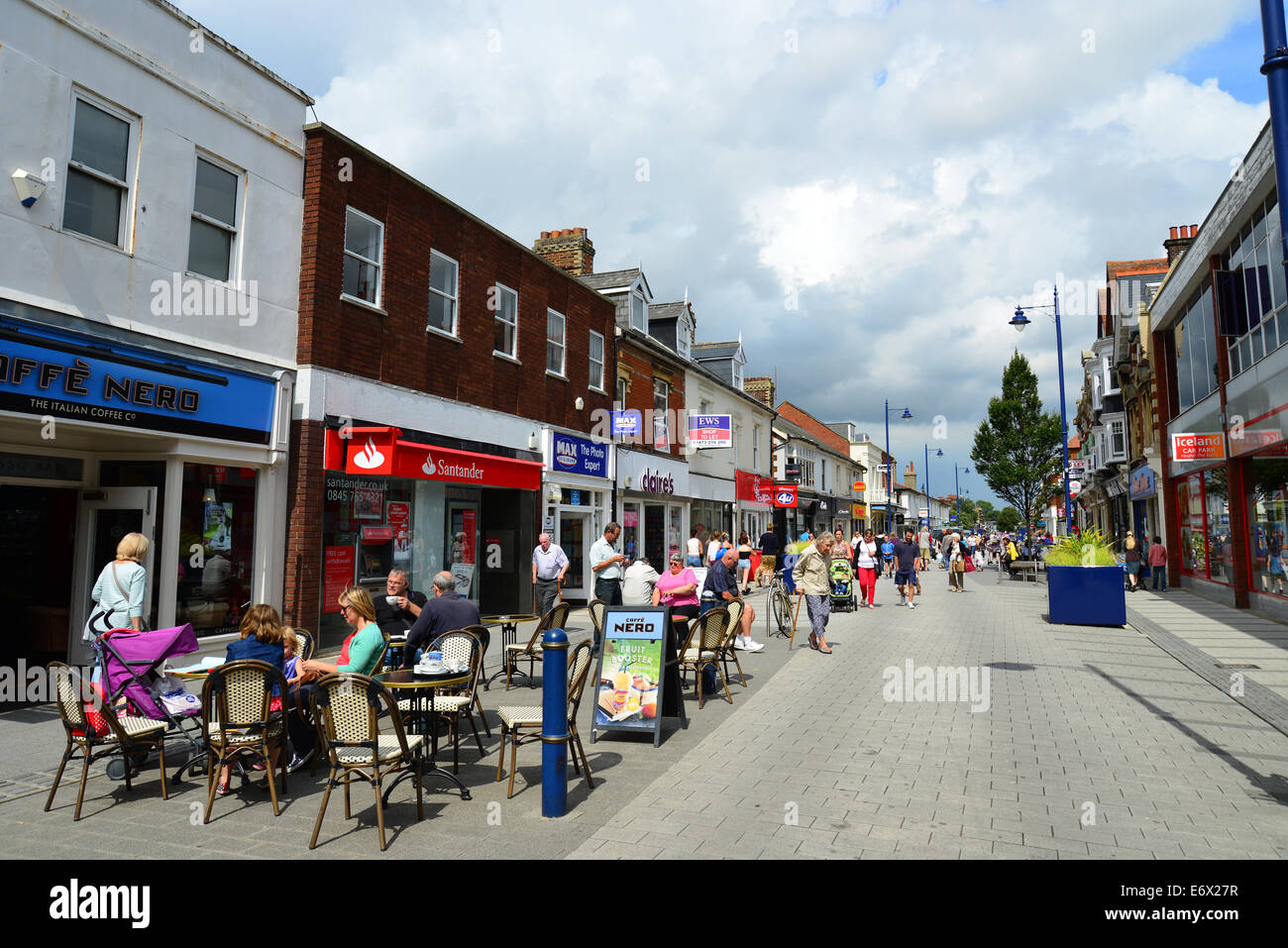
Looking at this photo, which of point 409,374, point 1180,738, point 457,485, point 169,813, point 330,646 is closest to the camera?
point 169,813

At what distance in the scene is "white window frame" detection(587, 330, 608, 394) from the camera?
1894 centimetres

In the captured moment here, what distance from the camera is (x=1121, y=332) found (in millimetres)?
28766

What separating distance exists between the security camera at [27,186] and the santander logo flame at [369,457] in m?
4.56

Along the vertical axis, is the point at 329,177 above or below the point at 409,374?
above

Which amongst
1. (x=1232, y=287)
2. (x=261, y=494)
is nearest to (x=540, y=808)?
(x=261, y=494)

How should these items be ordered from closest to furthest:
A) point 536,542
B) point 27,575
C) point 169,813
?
point 169,813 → point 27,575 → point 536,542

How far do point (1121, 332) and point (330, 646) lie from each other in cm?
2894

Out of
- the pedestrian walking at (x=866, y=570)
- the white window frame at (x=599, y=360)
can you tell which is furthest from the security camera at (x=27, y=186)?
the pedestrian walking at (x=866, y=570)

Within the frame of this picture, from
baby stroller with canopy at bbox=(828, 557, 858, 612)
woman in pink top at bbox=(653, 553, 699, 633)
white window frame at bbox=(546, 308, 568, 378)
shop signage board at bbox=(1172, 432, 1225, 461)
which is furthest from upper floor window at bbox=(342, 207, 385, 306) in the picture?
shop signage board at bbox=(1172, 432, 1225, 461)

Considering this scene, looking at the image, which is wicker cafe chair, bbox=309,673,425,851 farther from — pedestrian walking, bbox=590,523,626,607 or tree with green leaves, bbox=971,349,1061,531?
tree with green leaves, bbox=971,349,1061,531

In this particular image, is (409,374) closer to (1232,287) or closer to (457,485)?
(457,485)

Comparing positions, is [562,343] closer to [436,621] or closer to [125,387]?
[125,387]

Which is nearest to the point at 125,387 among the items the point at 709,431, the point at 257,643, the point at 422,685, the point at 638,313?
the point at 257,643

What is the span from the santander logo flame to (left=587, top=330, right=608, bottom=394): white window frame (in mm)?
8249
